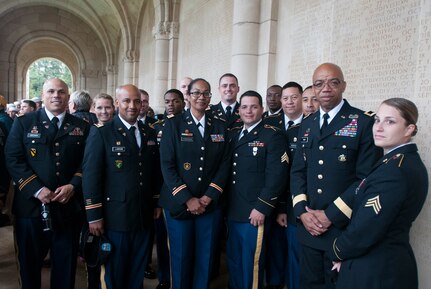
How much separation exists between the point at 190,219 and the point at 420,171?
1657mm

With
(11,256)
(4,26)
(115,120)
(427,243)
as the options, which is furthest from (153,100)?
(4,26)

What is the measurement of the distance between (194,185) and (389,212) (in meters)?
1.46

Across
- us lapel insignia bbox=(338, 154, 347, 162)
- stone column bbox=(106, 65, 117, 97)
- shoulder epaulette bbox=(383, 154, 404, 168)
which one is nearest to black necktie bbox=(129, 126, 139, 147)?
us lapel insignia bbox=(338, 154, 347, 162)

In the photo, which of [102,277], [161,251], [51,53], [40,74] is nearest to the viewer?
[102,277]

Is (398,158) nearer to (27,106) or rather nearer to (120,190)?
(120,190)

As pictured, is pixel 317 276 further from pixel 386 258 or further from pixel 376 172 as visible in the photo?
pixel 376 172

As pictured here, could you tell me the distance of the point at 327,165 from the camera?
7.72 ft

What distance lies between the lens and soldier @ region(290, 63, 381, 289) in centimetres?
228

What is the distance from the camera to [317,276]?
7.80 ft

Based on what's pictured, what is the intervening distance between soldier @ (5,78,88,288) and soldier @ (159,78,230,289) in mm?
720

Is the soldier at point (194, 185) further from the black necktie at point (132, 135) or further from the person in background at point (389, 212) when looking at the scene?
the person in background at point (389, 212)

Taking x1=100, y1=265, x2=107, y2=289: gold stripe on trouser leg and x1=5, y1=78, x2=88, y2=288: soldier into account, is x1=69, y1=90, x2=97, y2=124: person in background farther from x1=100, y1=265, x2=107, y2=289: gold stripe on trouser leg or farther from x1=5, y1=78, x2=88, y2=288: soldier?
x1=100, y1=265, x2=107, y2=289: gold stripe on trouser leg

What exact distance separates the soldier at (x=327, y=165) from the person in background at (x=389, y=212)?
0.29 metres

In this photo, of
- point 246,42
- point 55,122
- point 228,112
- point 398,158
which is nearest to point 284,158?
point 398,158
